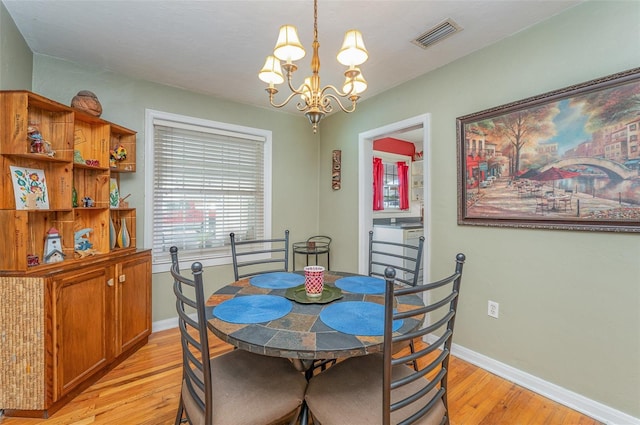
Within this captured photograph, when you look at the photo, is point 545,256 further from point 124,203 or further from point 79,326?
point 124,203

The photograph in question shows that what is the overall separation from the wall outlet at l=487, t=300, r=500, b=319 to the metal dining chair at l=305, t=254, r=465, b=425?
120 centimetres

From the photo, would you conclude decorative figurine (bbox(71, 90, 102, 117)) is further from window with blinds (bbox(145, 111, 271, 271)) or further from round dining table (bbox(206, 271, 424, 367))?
round dining table (bbox(206, 271, 424, 367))

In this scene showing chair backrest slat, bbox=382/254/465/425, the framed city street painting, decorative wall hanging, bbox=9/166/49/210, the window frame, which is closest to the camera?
chair backrest slat, bbox=382/254/465/425

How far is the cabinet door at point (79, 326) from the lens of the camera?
1.69 metres

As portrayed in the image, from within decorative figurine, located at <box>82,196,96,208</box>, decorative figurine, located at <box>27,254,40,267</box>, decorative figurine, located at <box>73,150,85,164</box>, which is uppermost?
decorative figurine, located at <box>73,150,85,164</box>

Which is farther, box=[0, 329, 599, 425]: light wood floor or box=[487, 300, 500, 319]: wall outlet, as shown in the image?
box=[487, 300, 500, 319]: wall outlet

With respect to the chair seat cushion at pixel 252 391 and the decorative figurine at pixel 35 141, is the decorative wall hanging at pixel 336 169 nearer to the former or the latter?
the chair seat cushion at pixel 252 391

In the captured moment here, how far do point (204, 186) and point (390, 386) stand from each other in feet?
9.15

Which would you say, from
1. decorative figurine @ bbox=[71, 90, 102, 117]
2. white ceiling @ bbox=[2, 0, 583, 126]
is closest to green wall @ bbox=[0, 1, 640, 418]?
white ceiling @ bbox=[2, 0, 583, 126]

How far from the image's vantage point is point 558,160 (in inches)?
70.4

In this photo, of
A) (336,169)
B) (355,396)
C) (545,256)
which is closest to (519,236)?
(545,256)

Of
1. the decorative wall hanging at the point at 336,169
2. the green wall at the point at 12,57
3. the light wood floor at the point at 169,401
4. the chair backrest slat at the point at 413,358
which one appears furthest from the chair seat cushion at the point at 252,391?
the decorative wall hanging at the point at 336,169

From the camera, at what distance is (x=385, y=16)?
179 cm

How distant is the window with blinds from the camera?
9.31ft
